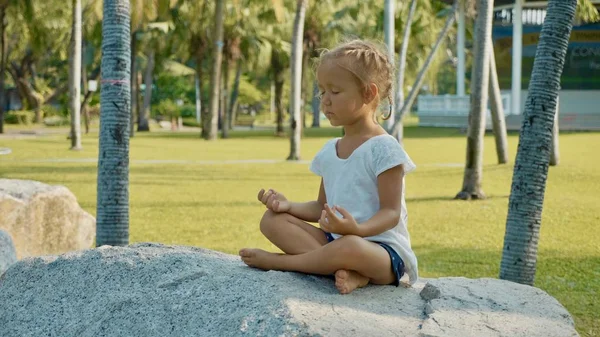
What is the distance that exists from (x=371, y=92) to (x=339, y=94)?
0.50 ft

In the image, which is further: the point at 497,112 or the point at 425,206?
the point at 497,112

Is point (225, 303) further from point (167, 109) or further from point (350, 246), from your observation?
point (167, 109)

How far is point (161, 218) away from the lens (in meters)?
12.1

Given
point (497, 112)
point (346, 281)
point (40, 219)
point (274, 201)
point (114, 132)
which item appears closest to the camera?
point (346, 281)

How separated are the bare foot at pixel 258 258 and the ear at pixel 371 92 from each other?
0.86 m

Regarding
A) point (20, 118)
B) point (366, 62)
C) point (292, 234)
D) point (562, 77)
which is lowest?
point (20, 118)

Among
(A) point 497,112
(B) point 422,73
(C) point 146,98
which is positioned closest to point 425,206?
(A) point 497,112

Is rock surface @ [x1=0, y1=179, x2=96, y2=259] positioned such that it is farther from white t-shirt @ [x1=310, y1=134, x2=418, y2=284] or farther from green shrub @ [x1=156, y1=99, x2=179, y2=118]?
green shrub @ [x1=156, y1=99, x2=179, y2=118]

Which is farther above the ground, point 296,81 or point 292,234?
point 296,81

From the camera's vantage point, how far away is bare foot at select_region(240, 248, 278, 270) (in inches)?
170

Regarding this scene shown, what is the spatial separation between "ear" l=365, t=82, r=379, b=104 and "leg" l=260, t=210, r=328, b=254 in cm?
67

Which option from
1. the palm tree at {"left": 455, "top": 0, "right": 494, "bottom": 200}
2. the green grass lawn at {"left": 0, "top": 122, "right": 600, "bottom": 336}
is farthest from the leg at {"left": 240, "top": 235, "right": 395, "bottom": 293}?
the palm tree at {"left": 455, "top": 0, "right": 494, "bottom": 200}

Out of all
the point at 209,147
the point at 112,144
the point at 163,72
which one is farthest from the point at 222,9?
the point at 112,144

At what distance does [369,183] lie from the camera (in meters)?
4.30
